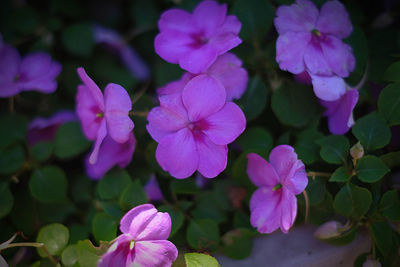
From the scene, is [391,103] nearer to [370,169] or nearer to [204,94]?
[370,169]

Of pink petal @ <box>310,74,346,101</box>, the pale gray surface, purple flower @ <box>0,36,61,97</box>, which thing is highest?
pink petal @ <box>310,74,346,101</box>

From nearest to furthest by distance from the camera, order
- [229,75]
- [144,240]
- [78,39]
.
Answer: [144,240] < [229,75] < [78,39]

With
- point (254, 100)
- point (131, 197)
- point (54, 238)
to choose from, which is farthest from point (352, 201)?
point (54, 238)

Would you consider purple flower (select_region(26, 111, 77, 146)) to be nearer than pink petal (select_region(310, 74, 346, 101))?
No

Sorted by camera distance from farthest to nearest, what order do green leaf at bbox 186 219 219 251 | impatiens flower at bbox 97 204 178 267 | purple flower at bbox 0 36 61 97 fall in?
1. purple flower at bbox 0 36 61 97
2. green leaf at bbox 186 219 219 251
3. impatiens flower at bbox 97 204 178 267

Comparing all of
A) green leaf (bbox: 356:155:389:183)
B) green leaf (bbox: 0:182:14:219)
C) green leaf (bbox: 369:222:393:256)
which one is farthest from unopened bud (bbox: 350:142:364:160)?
green leaf (bbox: 0:182:14:219)

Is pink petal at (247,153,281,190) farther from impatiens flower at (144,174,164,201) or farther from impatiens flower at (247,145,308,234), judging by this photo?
impatiens flower at (144,174,164,201)
